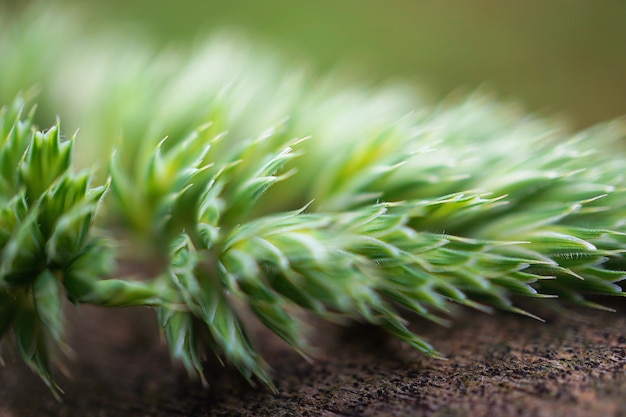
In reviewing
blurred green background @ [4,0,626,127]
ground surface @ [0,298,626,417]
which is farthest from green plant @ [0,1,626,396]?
blurred green background @ [4,0,626,127]

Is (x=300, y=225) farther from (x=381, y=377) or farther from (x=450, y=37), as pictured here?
(x=450, y=37)

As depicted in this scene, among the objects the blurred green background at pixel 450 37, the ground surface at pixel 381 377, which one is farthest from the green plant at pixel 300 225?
the blurred green background at pixel 450 37

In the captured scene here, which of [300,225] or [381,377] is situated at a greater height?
[300,225]

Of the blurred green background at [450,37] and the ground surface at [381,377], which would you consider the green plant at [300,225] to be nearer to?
the ground surface at [381,377]

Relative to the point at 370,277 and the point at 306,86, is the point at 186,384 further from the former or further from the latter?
the point at 306,86

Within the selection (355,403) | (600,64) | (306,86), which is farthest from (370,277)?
(600,64)

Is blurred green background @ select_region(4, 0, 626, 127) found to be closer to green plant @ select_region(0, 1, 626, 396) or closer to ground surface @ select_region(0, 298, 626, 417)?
green plant @ select_region(0, 1, 626, 396)

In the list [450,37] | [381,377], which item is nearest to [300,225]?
[381,377]
